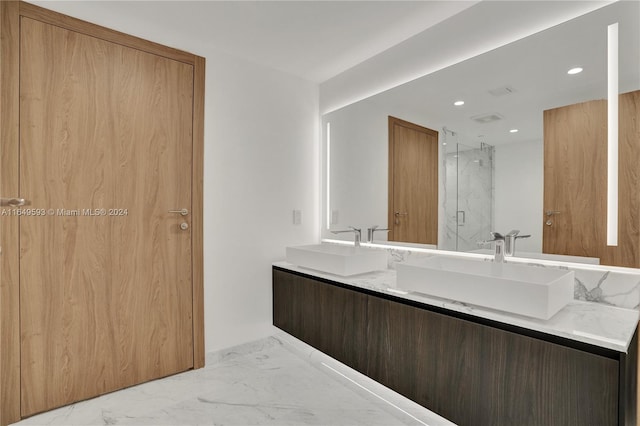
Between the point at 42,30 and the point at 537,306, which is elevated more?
the point at 42,30

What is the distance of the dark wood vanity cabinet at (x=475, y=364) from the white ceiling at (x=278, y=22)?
1.56 m

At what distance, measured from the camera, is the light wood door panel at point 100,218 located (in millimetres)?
1770

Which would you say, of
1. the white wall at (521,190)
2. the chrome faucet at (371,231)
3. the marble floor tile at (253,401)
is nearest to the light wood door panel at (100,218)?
the marble floor tile at (253,401)

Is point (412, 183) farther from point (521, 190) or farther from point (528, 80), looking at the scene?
point (528, 80)

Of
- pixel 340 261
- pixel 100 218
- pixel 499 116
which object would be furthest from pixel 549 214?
pixel 100 218

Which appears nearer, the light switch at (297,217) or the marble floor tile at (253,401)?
the marble floor tile at (253,401)

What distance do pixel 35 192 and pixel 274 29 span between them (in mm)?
1610

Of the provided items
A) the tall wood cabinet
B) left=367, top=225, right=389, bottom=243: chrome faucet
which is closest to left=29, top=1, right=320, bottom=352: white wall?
Answer: the tall wood cabinet

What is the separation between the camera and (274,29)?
6.93 feet

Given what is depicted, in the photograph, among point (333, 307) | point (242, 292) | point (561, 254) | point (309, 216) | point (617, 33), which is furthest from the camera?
point (309, 216)

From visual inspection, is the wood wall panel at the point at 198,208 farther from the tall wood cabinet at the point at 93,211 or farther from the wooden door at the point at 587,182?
the wooden door at the point at 587,182

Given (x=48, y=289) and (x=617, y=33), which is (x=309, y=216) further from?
(x=617, y=33)

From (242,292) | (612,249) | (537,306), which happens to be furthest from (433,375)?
(242,292)

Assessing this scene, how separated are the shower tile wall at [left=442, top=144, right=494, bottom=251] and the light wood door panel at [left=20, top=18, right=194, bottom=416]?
167 centimetres
